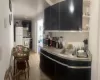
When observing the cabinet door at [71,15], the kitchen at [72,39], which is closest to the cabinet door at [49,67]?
the kitchen at [72,39]

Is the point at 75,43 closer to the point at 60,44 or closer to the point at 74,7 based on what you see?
the point at 60,44

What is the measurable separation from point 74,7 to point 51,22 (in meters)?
1.48

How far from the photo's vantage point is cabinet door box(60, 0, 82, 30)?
371cm

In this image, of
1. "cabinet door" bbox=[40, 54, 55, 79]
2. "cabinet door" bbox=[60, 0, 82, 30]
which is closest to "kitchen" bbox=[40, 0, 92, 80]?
"cabinet door" bbox=[60, 0, 82, 30]

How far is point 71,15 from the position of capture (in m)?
3.84

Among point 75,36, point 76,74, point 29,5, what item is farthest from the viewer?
point 29,5

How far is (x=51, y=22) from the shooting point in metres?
5.12

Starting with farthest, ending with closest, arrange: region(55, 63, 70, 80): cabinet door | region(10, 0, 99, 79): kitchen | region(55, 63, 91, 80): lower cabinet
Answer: region(10, 0, 99, 79): kitchen, region(55, 63, 70, 80): cabinet door, region(55, 63, 91, 80): lower cabinet

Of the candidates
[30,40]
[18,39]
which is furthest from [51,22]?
[30,40]
